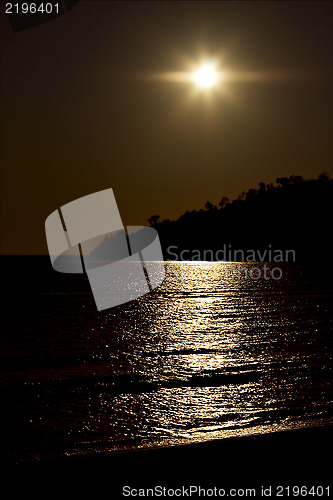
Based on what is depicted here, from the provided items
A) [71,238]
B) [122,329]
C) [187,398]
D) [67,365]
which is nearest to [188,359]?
[67,365]

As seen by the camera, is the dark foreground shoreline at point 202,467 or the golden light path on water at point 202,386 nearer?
the dark foreground shoreline at point 202,467

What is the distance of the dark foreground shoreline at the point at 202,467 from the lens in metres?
3.47

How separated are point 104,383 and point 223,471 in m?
13.5

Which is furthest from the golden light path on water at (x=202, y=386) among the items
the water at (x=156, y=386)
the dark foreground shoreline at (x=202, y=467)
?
the dark foreground shoreline at (x=202, y=467)

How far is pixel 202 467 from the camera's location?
12.5 ft

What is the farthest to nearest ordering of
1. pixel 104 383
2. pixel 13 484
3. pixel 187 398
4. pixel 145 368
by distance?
1. pixel 145 368
2. pixel 104 383
3. pixel 187 398
4. pixel 13 484

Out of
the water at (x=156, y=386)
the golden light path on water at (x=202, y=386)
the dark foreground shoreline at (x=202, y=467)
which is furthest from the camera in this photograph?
the golden light path on water at (x=202, y=386)

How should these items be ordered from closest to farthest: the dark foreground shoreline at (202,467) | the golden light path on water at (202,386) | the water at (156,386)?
the dark foreground shoreline at (202,467) → the water at (156,386) → the golden light path on water at (202,386)

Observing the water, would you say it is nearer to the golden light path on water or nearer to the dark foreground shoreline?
the golden light path on water

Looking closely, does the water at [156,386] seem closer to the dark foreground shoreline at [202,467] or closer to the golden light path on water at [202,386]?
the golden light path on water at [202,386]

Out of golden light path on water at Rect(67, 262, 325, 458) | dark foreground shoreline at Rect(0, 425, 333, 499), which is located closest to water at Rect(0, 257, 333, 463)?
golden light path on water at Rect(67, 262, 325, 458)

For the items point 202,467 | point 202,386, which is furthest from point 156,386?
point 202,467

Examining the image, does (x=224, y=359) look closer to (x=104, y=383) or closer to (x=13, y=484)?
(x=104, y=383)

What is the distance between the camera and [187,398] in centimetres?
1380
